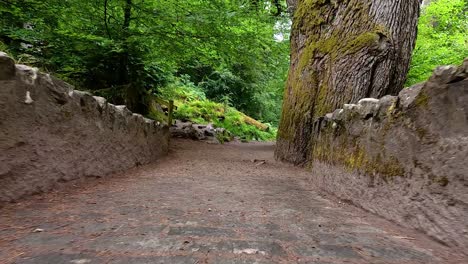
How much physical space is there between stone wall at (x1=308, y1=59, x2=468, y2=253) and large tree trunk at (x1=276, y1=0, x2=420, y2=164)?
2.17 meters

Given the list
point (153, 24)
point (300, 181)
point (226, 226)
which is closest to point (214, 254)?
point (226, 226)

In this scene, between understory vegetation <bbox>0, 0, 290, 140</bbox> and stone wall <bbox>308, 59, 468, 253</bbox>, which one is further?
understory vegetation <bbox>0, 0, 290, 140</bbox>

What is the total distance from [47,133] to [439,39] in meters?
11.4

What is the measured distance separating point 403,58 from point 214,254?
15.8 feet

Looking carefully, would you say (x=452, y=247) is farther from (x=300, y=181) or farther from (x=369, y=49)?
(x=369, y=49)

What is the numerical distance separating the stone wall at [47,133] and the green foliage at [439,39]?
26.3 ft

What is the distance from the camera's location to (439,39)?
9.90 meters

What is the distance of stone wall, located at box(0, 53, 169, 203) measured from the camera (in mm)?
2141

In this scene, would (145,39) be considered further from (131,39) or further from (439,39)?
(439,39)

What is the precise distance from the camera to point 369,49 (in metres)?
4.85

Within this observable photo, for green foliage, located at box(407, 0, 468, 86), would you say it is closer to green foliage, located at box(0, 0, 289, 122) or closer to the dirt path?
green foliage, located at box(0, 0, 289, 122)

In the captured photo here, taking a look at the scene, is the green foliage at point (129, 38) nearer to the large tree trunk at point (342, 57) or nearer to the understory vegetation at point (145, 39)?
the understory vegetation at point (145, 39)

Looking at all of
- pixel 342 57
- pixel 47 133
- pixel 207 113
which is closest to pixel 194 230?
pixel 47 133

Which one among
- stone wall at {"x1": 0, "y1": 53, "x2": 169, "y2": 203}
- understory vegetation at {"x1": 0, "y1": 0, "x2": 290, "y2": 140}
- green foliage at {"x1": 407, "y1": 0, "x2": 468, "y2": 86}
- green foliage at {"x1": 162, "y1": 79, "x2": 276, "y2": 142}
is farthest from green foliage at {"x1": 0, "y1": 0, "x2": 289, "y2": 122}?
green foliage at {"x1": 162, "y1": 79, "x2": 276, "y2": 142}
